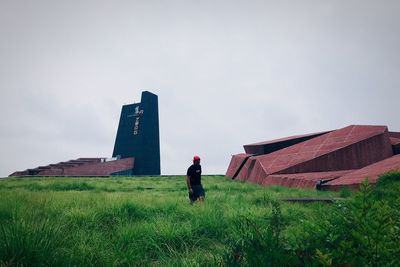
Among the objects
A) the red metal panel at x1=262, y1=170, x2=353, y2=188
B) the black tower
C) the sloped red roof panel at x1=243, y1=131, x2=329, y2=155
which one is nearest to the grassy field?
the red metal panel at x1=262, y1=170, x2=353, y2=188

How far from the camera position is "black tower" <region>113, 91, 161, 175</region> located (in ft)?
112

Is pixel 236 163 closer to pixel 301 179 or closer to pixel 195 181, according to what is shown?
pixel 301 179

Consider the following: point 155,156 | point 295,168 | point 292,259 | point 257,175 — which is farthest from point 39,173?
point 292,259

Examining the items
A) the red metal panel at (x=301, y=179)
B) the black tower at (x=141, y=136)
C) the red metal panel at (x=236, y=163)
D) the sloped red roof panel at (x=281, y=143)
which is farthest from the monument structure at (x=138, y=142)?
the red metal panel at (x=301, y=179)

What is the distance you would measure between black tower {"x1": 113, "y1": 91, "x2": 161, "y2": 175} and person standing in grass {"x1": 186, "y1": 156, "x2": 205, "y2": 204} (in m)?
27.4

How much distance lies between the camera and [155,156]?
34.8 meters

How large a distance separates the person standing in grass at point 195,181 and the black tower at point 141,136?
2742 centimetres

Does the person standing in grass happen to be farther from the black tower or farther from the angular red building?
the black tower

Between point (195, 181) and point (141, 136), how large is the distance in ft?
91.1

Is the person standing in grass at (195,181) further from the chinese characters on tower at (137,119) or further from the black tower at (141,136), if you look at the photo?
the chinese characters on tower at (137,119)

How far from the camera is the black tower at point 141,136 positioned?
112 ft

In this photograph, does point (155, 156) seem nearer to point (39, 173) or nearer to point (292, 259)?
point (39, 173)

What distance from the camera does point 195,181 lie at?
734 cm

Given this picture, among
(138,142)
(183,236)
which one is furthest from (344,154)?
(138,142)
